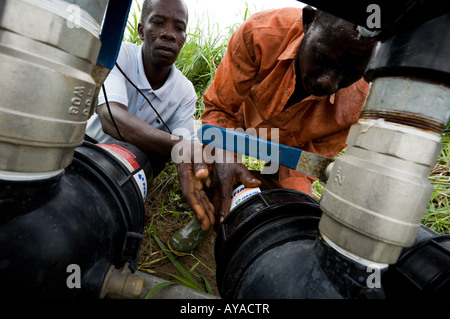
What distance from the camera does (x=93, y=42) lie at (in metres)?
0.40

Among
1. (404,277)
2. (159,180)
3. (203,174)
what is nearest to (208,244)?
(203,174)

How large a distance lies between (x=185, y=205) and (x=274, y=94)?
827 mm

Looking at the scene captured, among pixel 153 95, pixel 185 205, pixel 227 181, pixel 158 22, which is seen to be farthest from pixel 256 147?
pixel 158 22

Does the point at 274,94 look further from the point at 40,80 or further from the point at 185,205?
the point at 40,80

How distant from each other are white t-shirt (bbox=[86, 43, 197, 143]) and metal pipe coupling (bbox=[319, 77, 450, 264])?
4.73 ft

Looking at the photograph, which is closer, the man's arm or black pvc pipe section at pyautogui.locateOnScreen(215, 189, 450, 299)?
black pvc pipe section at pyautogui.locateOnScreen(215, 189, 450, 299)

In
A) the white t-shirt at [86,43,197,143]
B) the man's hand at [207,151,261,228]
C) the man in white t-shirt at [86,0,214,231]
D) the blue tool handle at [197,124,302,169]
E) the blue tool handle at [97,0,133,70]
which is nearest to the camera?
the blue tool handle at [97,0,133,70]

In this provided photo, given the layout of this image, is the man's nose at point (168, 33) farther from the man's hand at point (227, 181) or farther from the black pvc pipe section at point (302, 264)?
the black pvc pipe section at point (302, 264)

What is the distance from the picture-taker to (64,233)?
44cm

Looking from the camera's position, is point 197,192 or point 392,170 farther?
point 197,192

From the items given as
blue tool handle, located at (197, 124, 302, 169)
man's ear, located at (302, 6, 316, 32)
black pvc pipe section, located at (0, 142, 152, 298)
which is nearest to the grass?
black pvc pipe section, located at (0, 142, 152, 298)

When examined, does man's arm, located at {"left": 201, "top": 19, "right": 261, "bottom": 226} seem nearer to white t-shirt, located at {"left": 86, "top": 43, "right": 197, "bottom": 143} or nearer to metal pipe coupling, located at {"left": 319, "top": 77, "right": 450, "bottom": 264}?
white t-shirt, located at {"left": 86, "top": 43, "right": 197, "bottom": 143}

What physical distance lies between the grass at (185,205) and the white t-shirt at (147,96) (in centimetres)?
34

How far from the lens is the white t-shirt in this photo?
1574mm
